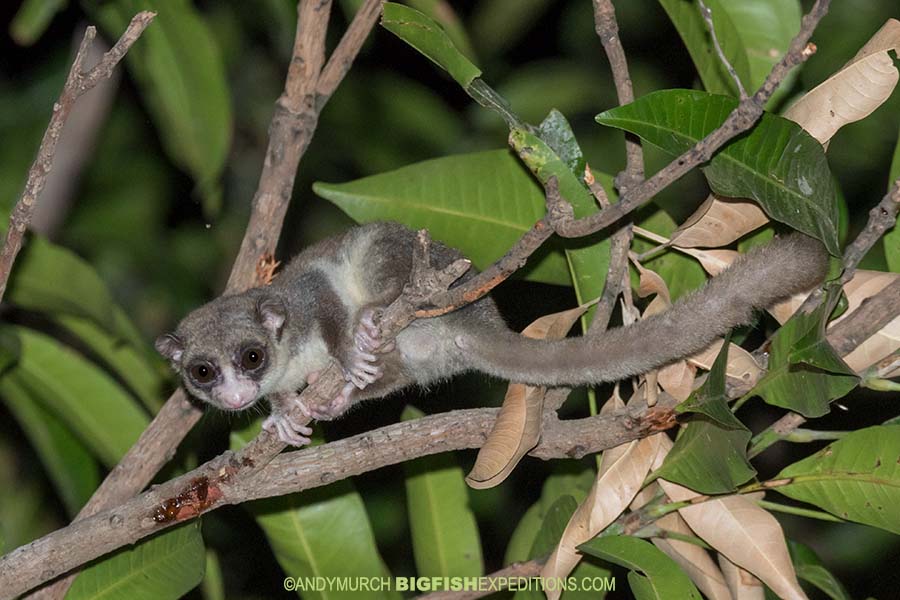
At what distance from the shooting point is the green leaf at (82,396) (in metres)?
3.77

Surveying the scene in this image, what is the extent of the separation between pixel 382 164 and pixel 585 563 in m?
2.88

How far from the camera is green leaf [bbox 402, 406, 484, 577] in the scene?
350 centimetres

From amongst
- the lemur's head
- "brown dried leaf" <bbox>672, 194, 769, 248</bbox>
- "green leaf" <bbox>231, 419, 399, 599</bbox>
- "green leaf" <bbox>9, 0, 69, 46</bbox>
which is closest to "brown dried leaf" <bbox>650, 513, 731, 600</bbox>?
"brown dried leaf" <bbox>672, 194, 769, 248</bbox>

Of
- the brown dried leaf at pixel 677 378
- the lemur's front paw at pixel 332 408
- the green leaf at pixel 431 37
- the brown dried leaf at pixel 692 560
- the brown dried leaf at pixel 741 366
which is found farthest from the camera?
the lemur's front paw at pixel 332 408

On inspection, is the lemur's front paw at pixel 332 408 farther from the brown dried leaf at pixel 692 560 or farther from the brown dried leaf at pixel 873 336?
the brown dried leaf at pixel 873 336

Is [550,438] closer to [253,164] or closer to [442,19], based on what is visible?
[442,19]

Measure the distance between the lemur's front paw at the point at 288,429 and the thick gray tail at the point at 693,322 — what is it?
683mm

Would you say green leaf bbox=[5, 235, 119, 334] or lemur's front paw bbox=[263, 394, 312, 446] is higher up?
green leaf bbox=[5, 235, 119, 334]

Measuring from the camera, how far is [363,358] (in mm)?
3471

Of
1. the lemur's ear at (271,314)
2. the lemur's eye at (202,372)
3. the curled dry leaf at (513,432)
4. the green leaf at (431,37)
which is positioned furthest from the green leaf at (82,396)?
the green leaf at (431,37)

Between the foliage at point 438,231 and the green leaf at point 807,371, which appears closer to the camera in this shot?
the green leaf at point 807,371

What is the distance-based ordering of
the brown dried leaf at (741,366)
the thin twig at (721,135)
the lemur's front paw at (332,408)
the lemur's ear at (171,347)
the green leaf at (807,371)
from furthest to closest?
the lemur's ear at (171,347) < the lemur's front paw at (332,408) < the brown dried leaf at (741,366) < the green leaf at (807,371) < the thin twig at (721,135)

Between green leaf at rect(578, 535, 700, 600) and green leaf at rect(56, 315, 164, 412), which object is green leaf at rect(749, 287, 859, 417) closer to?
green leaf at rect(578, 535, 700, 600)

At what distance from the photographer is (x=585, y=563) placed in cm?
325
